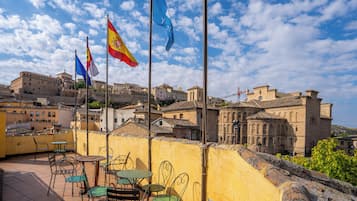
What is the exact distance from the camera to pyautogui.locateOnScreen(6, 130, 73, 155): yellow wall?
9.68 metres

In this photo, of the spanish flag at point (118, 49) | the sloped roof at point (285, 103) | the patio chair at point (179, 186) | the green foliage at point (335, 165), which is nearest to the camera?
the patio chair at point (179, 186)

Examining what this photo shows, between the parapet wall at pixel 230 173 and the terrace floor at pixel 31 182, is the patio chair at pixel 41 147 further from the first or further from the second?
the parapet wall at pixel 230 173

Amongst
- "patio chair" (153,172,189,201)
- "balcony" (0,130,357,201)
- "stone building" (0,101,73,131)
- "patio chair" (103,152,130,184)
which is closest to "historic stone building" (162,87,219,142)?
"stone building" (0,101,73,131)

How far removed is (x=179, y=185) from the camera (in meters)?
4.39

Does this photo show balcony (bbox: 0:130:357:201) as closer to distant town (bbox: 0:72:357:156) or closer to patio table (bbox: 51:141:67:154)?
patio table (bbox: 51:141:67:154)

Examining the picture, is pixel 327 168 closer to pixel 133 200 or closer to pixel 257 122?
pixel 133 200

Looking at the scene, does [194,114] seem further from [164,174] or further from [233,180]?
[233,180]

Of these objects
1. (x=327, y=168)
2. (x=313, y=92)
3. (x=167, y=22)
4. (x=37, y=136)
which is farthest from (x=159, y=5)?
(x=313, y=92)

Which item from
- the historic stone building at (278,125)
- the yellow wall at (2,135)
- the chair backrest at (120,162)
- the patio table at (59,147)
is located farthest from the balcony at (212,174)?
the historic stone building at (278,125)

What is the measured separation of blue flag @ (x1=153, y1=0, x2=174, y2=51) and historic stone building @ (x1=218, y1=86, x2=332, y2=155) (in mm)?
33774

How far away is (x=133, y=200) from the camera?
300cm

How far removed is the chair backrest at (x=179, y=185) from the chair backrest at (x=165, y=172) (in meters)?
0.19

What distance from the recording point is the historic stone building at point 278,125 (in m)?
36.4

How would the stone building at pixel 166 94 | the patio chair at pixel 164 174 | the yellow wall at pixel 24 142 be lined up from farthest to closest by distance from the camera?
1. the stone building at pixel 166 94
2. the yellow wall at pixel 24 142
3. the patio chair at pixel 164 174
